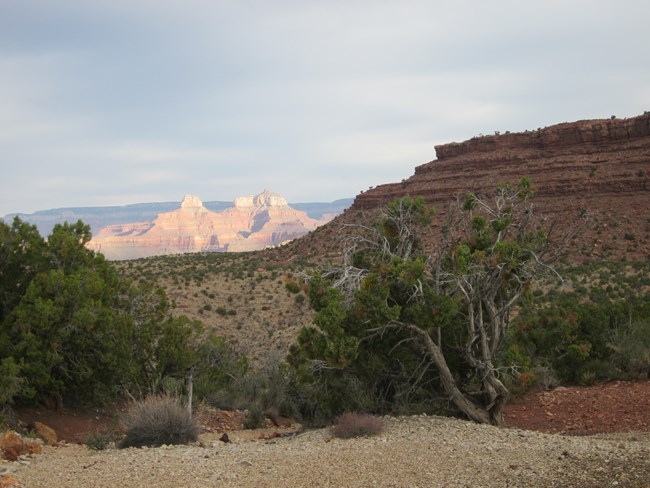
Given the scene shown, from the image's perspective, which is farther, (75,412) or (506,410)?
(75,412)

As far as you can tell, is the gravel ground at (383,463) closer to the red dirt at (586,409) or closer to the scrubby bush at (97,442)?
the scrubby bush at (97,442)

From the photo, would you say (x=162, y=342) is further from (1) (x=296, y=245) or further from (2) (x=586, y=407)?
(1) (x=296, y=245)

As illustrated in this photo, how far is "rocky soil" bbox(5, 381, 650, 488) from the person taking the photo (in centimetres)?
772

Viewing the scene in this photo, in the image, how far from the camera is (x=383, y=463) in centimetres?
847

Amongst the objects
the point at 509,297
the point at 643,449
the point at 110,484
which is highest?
the point at 509,297

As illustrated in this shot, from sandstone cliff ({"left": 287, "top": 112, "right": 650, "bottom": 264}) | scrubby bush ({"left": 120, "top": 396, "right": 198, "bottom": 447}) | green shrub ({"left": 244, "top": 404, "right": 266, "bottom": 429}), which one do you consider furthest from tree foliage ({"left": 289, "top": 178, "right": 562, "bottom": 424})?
sandstone cliff ({"left": 287, "top": 112, "right": 650, "bottom": 264})

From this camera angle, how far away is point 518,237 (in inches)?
504

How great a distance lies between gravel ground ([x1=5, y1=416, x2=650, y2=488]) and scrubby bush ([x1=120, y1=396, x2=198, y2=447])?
1.41ft

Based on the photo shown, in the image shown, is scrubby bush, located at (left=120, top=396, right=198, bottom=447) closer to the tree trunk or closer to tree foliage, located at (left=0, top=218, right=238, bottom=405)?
tree foliage, located at (left=0, top=218, right=238, bottom=405)

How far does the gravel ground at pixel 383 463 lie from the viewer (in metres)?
7.69

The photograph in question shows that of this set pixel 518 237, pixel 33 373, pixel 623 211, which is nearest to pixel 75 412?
pixel 33 373

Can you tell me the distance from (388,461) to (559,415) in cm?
565

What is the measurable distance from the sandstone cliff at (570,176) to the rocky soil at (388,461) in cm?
3450

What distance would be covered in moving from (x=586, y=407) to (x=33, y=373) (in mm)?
10772
